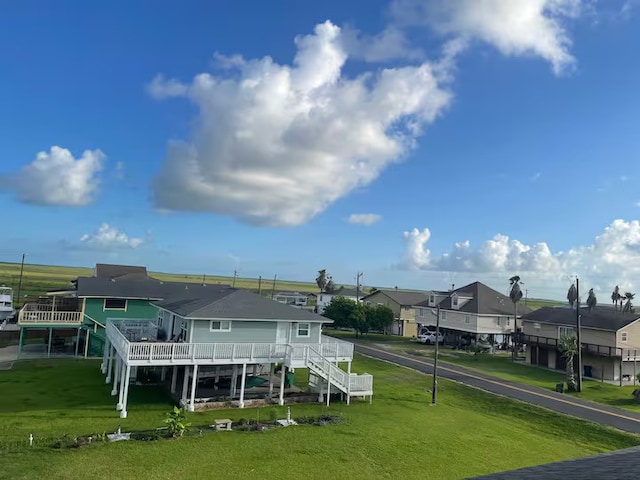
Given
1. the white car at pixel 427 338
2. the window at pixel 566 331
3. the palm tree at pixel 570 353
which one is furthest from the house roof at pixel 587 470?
the white car at pixel 427 338

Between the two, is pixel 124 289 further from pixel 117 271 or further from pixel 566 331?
pixel 566 331

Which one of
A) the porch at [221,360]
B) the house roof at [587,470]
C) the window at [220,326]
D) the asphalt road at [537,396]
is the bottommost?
the asphalt road at [537,396]

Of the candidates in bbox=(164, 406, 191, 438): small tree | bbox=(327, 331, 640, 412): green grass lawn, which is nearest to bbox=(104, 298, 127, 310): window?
bbox=(164, 406, 191, 438): small tree

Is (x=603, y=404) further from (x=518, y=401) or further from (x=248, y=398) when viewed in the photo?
(x=248, y=398)

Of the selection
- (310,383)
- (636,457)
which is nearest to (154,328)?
(310,383)

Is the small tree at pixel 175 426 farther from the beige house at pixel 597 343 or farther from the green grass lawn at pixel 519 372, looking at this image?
the beige house at pixel 597 343
